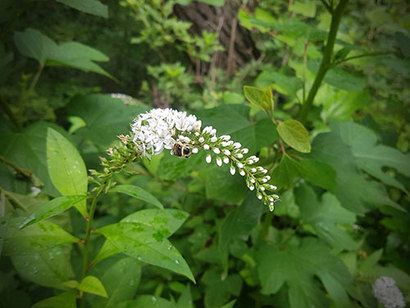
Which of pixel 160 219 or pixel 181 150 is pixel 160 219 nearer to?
pixel 160 219

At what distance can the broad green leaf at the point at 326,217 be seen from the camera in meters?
1.04

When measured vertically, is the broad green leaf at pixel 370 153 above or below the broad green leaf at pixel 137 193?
below

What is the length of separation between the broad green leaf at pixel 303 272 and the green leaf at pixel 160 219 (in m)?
0.51

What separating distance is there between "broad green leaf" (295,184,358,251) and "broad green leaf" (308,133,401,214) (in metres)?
0.22

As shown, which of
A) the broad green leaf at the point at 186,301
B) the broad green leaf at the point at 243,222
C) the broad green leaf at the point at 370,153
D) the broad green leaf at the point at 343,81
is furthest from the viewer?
the broad green leaf at the point at 370,153

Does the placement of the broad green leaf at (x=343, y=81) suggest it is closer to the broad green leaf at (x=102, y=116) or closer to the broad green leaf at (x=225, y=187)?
the broad green leaf at (x=225, y=187)

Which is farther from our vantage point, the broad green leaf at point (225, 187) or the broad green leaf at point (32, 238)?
the broad green leaf at point (225, 187)

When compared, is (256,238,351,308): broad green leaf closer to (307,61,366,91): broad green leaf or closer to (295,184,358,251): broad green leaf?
(295,184,358,251): broad green leaf

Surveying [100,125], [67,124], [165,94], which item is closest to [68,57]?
[100,125]

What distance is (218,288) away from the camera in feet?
3.35

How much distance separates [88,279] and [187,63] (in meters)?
2.60

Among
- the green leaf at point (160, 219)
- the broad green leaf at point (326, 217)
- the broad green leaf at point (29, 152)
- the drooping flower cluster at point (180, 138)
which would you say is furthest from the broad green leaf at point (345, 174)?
the broad green leaf at point (29, 152)

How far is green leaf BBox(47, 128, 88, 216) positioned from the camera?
1.81 feet

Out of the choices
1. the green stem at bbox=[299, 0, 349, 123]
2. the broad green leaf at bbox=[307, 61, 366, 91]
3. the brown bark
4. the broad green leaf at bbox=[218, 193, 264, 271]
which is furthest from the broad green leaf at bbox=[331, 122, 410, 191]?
the brown bark
